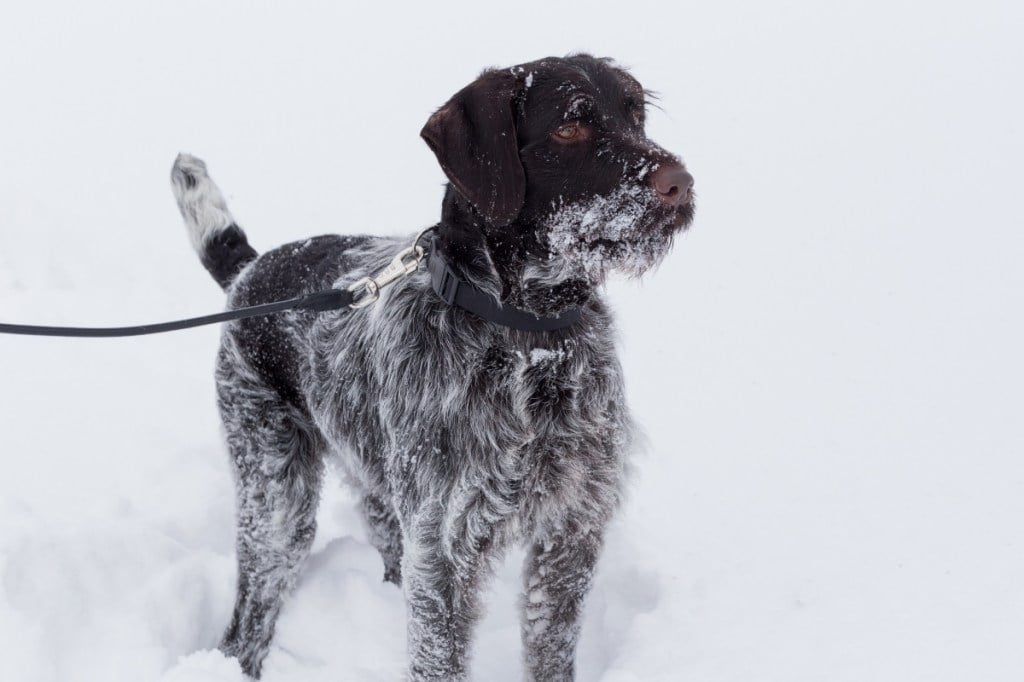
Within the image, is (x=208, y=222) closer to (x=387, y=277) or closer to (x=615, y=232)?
(x=387, y=277)

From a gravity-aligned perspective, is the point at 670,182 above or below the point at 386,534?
above

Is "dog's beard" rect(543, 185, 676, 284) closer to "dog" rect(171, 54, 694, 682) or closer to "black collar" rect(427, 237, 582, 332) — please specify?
"dog" rect(171, 54, 694, 682)

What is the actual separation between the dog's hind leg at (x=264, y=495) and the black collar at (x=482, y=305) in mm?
1109

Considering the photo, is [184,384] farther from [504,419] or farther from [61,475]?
[504,419]

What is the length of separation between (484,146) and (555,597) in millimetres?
1538

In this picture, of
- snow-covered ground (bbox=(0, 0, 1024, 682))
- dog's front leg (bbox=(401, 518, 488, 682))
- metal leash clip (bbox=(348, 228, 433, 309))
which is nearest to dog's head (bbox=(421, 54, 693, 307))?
metal leash clip (bbox=(348, 228, 433, 309))

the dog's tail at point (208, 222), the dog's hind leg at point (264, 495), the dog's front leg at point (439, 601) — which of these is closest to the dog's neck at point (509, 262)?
the dog's front leg at point (439, 601)

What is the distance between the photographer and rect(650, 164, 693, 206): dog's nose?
239cm

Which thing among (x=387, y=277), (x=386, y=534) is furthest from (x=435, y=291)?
(x=386, y=534)

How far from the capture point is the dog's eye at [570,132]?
2510mm

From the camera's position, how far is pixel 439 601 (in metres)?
2.73

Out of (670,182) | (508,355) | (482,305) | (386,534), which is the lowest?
(386,534)

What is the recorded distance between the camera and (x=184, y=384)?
543 centimetres

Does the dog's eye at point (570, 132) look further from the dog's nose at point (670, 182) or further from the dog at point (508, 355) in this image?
the dog's nose at point (670, 182)
